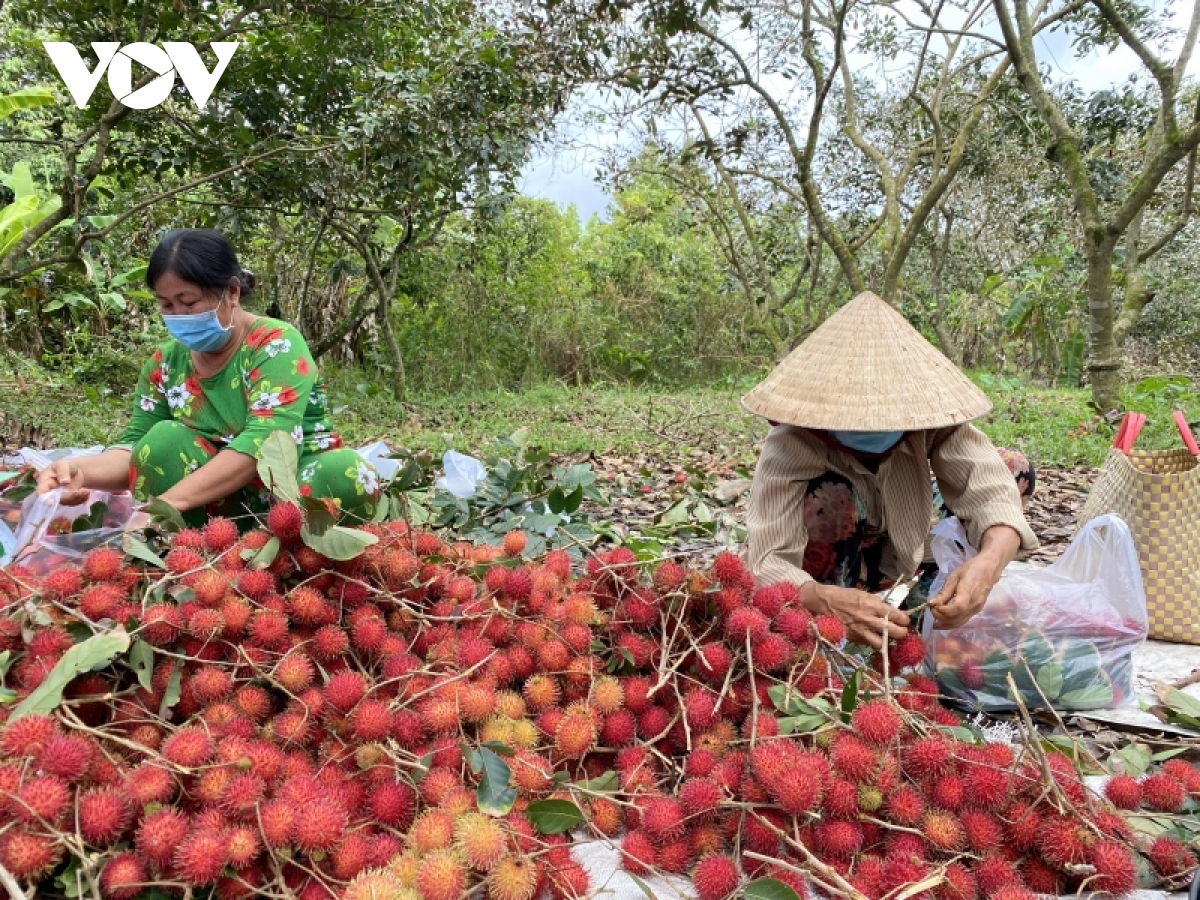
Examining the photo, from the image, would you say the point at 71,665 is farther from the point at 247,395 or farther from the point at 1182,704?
the point at 1182,704

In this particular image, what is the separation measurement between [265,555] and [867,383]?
94 cm

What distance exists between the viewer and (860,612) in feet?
3.92

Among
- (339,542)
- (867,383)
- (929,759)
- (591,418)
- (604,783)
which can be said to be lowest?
(591,418)

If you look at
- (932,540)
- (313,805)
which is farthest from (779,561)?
(313,805)

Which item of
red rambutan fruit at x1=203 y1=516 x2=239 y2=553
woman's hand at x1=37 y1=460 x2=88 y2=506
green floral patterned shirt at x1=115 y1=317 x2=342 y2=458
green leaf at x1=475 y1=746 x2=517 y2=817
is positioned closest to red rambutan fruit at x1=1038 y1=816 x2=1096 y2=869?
green leaf at x1=475 y1=746 x2=517 y2=817

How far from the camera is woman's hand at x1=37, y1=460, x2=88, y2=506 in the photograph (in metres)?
1.46

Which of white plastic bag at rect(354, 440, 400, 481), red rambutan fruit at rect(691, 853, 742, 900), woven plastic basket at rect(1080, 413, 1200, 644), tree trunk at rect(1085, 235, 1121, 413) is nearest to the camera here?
red rambutan fruit at rect(691, 853, 742, 900)

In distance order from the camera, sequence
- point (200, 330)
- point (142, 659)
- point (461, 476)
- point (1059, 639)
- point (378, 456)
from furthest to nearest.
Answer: point (378, 456) → point (461, 476) → point (200, 330) → point (1059, 639) → point (142, 659)

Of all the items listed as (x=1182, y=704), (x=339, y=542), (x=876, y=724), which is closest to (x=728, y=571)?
(x=876, y=724)

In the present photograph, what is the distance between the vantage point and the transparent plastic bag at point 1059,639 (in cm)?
139

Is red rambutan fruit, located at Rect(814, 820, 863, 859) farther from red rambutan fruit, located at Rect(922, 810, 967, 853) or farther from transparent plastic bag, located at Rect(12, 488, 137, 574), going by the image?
transparent plastic bag, located at Rect(12, 488, 137, 574)

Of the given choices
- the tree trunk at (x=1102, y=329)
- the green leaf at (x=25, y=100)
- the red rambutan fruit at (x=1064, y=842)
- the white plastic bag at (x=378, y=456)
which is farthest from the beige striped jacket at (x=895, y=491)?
the green leaf at (x=25, y=100)

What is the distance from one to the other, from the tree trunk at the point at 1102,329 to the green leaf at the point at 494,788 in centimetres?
400

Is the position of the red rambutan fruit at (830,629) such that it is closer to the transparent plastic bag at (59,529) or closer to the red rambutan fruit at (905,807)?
the red rambutan fruit at (905,807)
